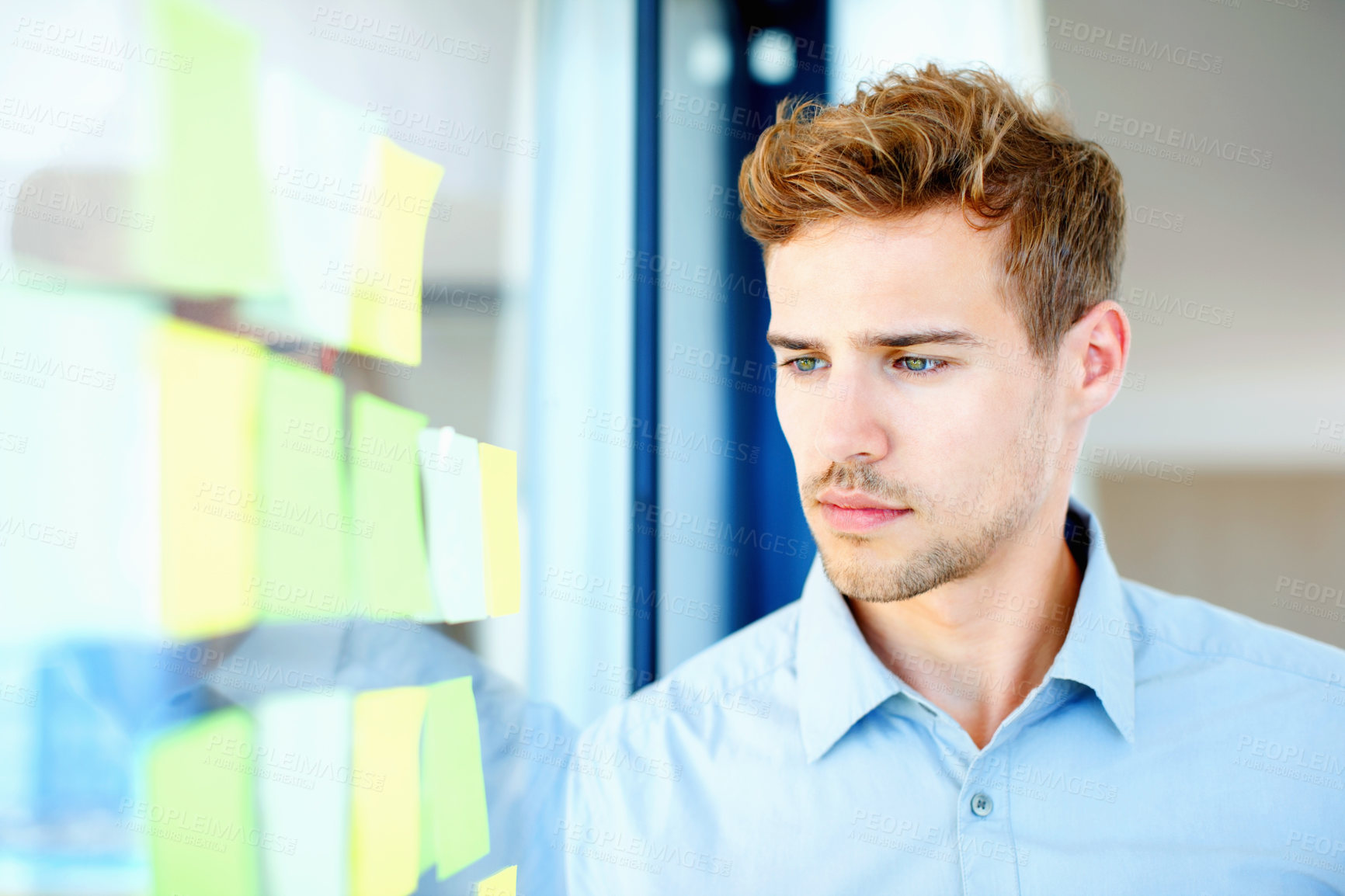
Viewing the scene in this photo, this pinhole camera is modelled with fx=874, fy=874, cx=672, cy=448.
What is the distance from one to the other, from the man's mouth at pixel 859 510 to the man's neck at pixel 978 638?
6.4 inches

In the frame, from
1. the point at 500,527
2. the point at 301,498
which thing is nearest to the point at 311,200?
the point at 301,498

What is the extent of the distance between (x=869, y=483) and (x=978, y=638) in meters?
0.31

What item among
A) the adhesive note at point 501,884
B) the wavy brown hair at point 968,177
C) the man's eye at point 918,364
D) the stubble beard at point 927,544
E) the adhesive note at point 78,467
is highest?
the wavy brown hair at point 968,177

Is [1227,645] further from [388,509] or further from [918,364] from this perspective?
[388,509]

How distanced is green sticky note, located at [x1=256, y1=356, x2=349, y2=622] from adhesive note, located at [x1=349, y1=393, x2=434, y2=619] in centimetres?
2

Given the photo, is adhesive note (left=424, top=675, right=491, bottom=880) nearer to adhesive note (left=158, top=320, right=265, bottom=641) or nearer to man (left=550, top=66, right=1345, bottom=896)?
man (left=550, top=66, right=1345, bottom=896)

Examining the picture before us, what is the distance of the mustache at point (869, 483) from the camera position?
117 centimetres

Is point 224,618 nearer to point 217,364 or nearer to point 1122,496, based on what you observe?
point 217,364

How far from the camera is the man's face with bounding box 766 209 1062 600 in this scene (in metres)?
1.16

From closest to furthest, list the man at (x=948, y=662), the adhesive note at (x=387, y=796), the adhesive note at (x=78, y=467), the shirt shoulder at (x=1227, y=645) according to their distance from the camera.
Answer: the adhesive note at (x=78, y=467), the adhesive note at (x=387, y=796), the man at (x=948, y=662), the shirt shoulder at (x=1227, y=645)

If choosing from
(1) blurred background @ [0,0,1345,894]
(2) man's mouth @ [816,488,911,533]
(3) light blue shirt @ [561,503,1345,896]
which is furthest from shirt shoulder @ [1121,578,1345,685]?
(1) blurred background @ [0,0,1345,894]

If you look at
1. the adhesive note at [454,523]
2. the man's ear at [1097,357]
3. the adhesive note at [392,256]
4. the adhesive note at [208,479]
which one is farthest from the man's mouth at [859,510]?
the adhesive note at [208,479]

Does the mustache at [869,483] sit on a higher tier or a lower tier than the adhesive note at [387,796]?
higher

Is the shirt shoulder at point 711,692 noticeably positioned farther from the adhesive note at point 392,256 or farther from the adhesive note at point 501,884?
the adhesive note at point 392,256
